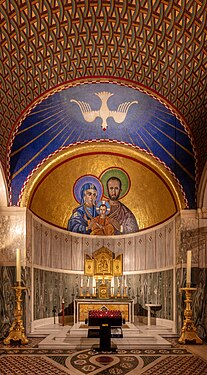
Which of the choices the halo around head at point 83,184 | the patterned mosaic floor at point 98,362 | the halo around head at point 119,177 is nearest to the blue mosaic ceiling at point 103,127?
the halo around head at point 119,177

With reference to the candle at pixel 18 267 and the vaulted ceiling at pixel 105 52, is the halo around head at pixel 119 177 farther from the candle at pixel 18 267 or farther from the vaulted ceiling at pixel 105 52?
the candle at pixel 18 267

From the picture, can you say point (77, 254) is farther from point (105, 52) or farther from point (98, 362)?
point (105, 52)

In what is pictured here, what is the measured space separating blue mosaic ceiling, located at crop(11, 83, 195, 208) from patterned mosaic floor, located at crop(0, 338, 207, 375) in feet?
13.9

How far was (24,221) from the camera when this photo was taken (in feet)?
39.5

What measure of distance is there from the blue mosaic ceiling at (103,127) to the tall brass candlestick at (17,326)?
97.7 inches

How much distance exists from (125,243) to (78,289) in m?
2.20

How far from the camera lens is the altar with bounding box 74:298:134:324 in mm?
13781

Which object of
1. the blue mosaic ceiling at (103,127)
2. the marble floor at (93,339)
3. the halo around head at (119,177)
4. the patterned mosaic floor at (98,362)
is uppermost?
the blue mosaic ceiling at (103,127)

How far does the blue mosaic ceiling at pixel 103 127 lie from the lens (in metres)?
11.3

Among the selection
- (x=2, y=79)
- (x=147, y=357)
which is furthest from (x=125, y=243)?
(x=2, y=79)

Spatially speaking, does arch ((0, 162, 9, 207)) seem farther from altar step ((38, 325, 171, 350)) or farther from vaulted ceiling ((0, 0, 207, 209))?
altar step ((38, 325, 171, 350))

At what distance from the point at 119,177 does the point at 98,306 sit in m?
4.19

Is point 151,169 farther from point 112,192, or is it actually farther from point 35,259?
point 35,259

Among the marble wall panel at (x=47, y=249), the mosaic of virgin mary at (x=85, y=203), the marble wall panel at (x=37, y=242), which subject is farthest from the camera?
the mosaic of virgin mary at (x=85, y=203)
